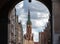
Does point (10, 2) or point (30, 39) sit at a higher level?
point (10, 2)

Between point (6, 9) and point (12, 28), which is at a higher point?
point (6, 9)

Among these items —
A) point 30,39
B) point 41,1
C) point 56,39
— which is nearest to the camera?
point 56,39

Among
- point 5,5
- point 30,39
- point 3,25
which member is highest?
point 5,5

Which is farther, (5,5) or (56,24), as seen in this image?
(5,5)

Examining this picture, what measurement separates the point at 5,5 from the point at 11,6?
1.67 metres

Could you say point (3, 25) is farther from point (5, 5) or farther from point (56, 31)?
point (56, 31)

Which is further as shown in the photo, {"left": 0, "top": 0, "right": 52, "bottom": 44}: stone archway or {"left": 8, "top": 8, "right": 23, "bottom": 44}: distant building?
{"left": 8, "top": 8, "right": 23, "bottom": 44}: distant building

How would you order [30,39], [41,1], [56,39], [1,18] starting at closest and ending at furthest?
[56,39] → [1,18] → [41,1] → [30,39]

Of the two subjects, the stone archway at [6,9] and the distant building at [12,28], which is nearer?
the stone archway at [6,9]

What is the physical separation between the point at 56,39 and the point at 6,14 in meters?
13.3

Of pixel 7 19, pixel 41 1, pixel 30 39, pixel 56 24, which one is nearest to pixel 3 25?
pixel 7 19

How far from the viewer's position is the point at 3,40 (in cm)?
4484

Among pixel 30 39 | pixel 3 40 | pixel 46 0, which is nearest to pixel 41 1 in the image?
pixel 46 0

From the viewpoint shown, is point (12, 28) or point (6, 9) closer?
point (6, 9)
